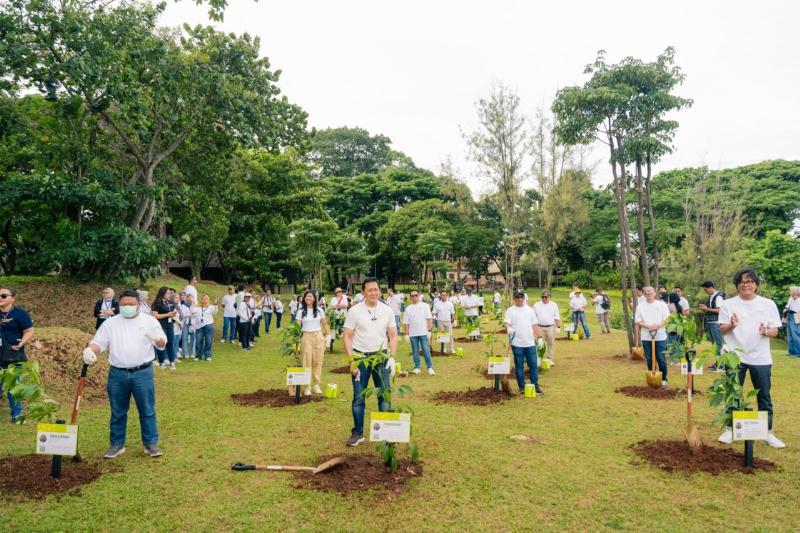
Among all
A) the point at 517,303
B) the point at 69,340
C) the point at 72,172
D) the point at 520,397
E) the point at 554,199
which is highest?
the point at 554,199

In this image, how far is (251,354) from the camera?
46.0ft

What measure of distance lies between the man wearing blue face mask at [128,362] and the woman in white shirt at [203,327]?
23.8 ft

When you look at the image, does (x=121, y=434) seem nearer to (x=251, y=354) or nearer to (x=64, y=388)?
(x=64, y=388)

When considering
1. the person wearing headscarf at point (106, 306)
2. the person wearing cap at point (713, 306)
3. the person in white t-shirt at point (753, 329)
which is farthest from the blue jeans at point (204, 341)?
the person wearing cap at point (713, 306)

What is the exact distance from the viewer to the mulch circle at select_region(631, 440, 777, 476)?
496cm

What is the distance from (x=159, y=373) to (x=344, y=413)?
5.38m

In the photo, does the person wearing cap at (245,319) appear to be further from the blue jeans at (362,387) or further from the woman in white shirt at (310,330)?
the blue jeans at (362,387)

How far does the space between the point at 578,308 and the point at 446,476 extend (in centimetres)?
1278

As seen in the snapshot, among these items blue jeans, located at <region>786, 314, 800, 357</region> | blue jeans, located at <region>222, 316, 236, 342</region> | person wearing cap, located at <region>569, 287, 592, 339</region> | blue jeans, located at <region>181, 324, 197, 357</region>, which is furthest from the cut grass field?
person wearing cap, located at <region>569, 287, 592, 339</region>

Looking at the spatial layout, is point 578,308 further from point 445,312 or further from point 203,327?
point 203,327

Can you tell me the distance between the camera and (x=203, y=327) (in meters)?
12.7

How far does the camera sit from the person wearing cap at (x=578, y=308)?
53.5ft

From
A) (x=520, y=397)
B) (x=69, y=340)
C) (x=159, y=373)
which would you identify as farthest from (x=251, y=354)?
(x=520, y=397)

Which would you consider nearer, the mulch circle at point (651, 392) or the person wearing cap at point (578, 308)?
the mulch circle at point (651, 392)
